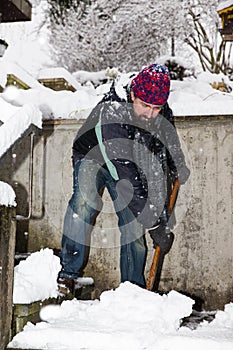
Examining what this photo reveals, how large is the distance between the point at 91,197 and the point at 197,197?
1078 mm

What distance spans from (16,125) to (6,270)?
1.07 m

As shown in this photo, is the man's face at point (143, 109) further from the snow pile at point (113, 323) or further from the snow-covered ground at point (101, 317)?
the snow pile at point (113, 323)

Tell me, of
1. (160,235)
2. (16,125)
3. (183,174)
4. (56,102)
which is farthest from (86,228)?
(56,102)

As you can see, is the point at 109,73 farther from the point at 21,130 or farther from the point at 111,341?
the point at 111,341

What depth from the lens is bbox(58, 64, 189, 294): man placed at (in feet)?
12.4

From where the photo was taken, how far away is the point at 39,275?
3.28m

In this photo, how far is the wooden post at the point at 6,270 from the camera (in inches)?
107

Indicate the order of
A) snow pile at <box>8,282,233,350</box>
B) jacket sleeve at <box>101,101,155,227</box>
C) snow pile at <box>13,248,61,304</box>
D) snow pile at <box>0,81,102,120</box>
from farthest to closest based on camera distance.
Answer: snow pile at <box>0,81,102,120</box> → jacket sleeve at <box>101,101,155,227</box> → snow pile at <box>13,248,61,304</box> → snow pile at <box>8,282,233,350</box>

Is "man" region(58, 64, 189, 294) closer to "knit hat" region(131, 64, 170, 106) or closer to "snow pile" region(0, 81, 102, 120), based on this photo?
"knit hat" region(131, 64, 170, 106)

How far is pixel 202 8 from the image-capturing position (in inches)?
535

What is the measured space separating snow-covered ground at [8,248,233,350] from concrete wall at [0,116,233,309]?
42.3 inches

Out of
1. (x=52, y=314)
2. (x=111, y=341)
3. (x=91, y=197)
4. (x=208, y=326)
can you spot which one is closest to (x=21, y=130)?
(x=91, y=197)

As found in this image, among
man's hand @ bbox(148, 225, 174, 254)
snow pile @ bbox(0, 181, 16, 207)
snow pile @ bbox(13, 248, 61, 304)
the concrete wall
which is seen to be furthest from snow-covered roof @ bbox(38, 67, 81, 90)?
snow pile @ bbox(0, 181, 16, 207)

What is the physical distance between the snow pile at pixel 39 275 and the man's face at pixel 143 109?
1.36m
